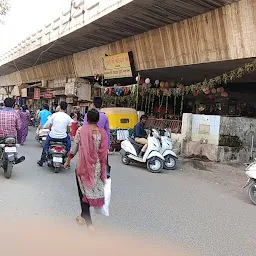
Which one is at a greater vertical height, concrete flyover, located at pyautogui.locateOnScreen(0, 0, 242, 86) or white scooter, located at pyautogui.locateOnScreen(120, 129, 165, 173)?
concrete flyover, located at pyautogui.locateOnScreen(0, 0, 242, 86)

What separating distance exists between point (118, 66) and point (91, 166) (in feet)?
41.4

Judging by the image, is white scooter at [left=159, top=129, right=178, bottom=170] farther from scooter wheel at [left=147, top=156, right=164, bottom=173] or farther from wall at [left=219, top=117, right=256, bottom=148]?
wall at [left=219, top=117, right=256, bottom=148]

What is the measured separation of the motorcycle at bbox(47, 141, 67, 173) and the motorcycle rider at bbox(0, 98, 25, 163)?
86 centimetres

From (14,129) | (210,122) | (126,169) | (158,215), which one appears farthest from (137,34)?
(158,215)

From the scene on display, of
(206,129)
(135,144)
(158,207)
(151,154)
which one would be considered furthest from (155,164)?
(158,207)

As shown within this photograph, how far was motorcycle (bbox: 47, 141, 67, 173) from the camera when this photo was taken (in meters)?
8.02

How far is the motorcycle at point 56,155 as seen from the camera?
802 cm

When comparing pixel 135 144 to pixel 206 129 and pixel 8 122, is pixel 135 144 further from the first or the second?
pixel 8 122

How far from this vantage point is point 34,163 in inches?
365

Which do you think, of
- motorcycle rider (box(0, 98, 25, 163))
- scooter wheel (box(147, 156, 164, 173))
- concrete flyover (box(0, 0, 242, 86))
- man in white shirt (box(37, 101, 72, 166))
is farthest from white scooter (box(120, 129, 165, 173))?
concrete flyover (box(0, 0, 242, 86))

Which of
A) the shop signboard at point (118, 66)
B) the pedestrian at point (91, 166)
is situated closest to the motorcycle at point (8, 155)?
the pedestrian at point (91, 166)

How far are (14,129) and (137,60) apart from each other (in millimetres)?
8806

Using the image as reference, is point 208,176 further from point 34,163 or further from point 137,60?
point 137,60

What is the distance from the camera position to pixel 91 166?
433 cm
